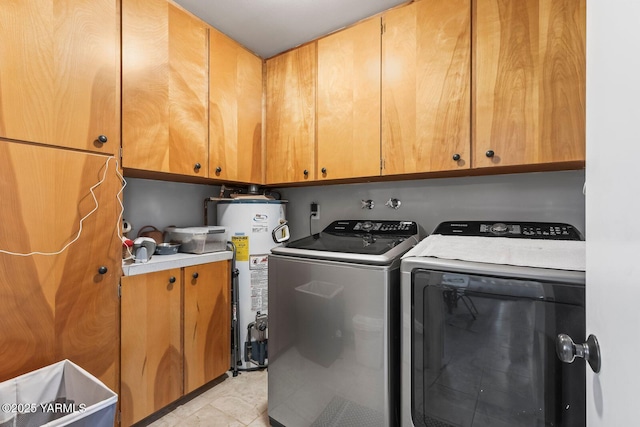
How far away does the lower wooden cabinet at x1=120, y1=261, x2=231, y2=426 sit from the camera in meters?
1.46

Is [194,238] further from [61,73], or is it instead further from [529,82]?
[529,82]

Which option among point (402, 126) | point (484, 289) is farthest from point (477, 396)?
point (402, 126)

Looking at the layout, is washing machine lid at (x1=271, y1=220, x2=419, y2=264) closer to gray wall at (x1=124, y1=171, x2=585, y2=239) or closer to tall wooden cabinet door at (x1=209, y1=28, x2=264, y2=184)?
gray wall at (x1=124, y1=171, x2=585, y2=239)

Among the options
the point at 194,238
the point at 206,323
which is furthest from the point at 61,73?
the point at 206,323

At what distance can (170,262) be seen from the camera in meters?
1.63

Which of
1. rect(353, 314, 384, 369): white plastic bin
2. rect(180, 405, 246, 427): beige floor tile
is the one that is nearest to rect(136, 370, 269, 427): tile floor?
rect(180, 405, 246, 427): beige floor tile

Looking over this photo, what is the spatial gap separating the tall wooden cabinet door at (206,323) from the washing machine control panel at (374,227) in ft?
2.85

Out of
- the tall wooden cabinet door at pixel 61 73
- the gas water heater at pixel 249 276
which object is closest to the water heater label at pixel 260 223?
the gas water heater at pixel 249 276

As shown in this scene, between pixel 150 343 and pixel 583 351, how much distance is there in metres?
1.84

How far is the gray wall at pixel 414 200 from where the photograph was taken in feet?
5.04

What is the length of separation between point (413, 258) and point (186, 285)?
1382mm

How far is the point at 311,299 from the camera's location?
1.38 metres

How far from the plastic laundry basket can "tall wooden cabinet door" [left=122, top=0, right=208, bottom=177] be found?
38.2 inches

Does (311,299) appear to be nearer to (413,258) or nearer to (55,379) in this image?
(413,258)
